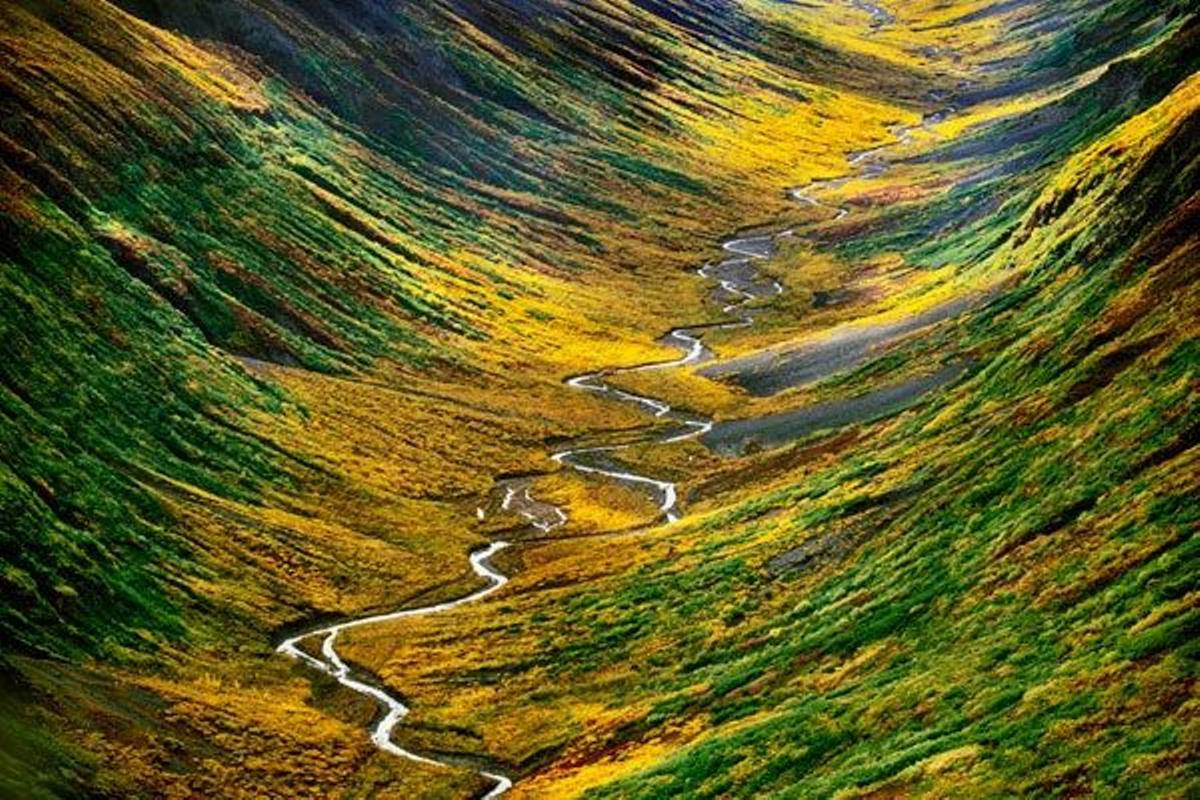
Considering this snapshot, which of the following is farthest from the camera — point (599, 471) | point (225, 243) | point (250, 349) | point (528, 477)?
point (225, 243)

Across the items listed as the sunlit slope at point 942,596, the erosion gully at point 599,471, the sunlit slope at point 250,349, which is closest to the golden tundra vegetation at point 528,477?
the sunlit slope at point 942,596

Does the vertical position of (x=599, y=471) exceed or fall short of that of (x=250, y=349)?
it falls short

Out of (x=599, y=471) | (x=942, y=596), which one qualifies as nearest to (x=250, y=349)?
(x=599, y=471)

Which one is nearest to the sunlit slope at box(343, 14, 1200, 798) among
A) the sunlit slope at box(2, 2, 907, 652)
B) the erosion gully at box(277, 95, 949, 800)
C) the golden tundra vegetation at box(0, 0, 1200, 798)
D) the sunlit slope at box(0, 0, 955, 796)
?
the golden tundra vegetation at box(0, 0, 1200, 798)

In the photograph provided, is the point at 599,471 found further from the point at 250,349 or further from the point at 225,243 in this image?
the point at 225,243

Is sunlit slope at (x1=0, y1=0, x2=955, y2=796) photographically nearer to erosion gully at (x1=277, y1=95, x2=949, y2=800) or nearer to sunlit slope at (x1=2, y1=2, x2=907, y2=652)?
sunlit slope at (x1=2, y1=2, x2=907, y2=652)

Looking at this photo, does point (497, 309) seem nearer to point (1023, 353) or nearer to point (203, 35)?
point (203, 35)
